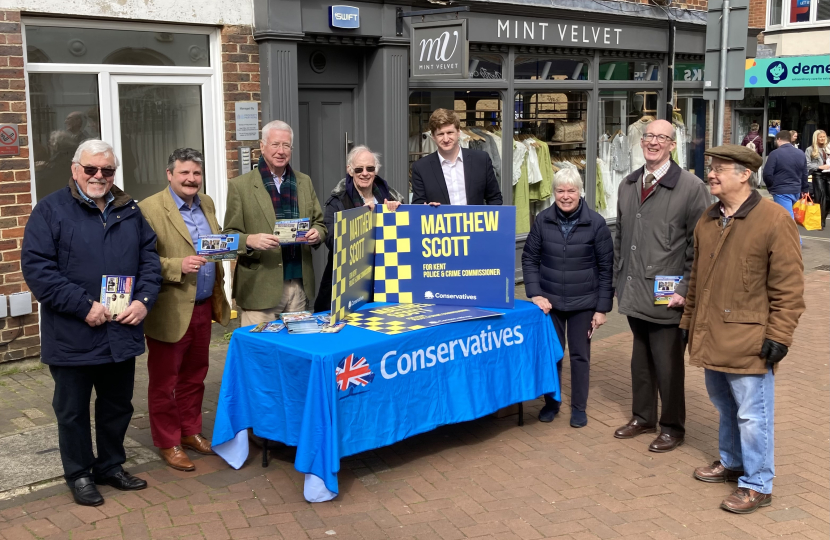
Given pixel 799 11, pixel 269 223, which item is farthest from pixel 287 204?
pixel 799 11

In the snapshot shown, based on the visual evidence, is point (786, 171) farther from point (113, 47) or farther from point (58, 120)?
point (58, 120)

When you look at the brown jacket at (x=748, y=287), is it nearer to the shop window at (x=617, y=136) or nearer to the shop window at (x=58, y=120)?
the shop window at (x=58, y=120)

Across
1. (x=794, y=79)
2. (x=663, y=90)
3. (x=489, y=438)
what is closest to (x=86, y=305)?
(x=489, y=438)

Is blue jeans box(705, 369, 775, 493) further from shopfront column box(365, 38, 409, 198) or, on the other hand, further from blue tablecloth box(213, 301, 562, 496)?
shopfront column box(365, 38, 409, 198)

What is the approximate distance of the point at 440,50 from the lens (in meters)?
8.32

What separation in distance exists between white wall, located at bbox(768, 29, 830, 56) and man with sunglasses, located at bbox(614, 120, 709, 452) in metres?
21.6

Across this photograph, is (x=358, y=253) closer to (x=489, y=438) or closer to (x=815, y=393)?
(x=489, y=438)

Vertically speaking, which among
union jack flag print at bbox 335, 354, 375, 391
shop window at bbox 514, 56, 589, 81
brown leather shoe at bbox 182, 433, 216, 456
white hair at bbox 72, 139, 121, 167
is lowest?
brown leather shoe at bbox 182, 433, 216, 456

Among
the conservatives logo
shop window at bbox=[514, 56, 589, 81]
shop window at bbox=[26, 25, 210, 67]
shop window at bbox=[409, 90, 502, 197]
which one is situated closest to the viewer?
shop window at bbox=[26, 25, 210, 67]

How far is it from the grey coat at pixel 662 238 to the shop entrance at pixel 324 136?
390 cm

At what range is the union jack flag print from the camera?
15.0 feet

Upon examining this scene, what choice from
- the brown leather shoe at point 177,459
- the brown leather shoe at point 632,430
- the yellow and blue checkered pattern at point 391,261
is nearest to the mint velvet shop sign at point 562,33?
the yellow and blue checkered pattern at point 391,261

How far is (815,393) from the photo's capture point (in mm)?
6645

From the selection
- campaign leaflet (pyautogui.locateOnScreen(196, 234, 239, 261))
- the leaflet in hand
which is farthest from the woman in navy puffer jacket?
campaign leaflet (pyautogui.locateOnScreen(196, 234, 239, 261))
